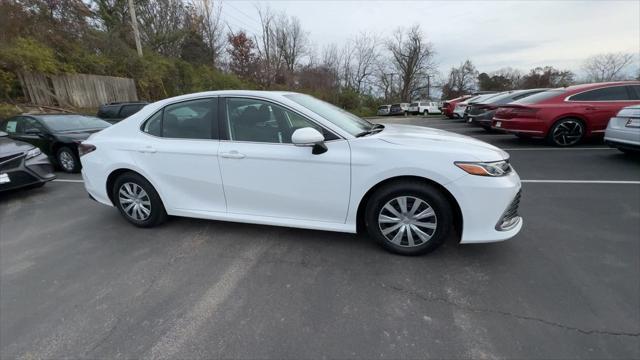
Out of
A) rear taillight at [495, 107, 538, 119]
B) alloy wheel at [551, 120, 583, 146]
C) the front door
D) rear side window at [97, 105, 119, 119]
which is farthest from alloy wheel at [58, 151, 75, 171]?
alloy wheel at [551, 120, 583, 146]

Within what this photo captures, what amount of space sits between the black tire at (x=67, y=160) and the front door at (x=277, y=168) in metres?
5.38

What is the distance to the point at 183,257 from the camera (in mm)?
3027

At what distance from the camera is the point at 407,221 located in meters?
2.79

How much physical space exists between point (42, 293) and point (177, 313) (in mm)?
1269

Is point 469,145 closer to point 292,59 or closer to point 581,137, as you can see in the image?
point 581,137

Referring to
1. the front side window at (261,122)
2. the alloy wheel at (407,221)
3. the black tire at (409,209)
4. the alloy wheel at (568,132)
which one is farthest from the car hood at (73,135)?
the alloy wheel at (568,132)

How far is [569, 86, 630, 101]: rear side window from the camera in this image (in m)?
7.37

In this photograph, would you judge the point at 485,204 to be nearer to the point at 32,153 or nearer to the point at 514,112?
the point at 514,112

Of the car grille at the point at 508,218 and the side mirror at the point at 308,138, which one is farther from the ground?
the side mirror at the point at 308,138

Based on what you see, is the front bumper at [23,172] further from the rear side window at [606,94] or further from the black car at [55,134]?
the rear side window at [606,94]

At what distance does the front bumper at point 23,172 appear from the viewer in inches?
187

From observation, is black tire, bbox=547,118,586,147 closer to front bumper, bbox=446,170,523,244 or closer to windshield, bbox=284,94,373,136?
front bumper, bbox=446,170,523,244

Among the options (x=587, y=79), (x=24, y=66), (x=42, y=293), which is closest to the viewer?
(x=42, y=293)

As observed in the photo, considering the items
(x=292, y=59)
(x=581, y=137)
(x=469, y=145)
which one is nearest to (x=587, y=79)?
(x=292, y=59)
